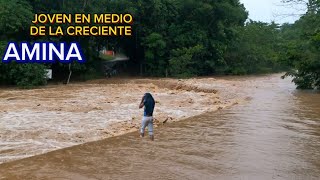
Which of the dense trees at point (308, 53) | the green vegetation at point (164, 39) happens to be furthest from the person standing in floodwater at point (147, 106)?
the green vegetation at point (164, 39)

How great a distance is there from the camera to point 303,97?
2194cm

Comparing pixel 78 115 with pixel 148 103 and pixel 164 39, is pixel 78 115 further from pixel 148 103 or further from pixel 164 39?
pixel 164 39

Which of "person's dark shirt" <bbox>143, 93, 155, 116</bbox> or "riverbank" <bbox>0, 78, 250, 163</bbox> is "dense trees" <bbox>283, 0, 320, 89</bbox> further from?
"person's dark shirt" <bbox>143, 93, 155, 116</bbox>

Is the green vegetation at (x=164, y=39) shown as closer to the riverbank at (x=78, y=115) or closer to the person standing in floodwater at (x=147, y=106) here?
the riverbank at (x=78, y=115)

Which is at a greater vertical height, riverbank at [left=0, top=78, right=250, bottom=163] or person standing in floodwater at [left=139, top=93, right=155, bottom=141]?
person standing in floodwater at [left=139, top=93, right=155, bottom=141]

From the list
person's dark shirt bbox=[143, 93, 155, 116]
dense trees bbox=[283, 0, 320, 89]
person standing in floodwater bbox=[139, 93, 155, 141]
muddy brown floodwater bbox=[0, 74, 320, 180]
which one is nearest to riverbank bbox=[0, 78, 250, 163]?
muddy brown floodwater bbox=[0, 74, 320, 180]

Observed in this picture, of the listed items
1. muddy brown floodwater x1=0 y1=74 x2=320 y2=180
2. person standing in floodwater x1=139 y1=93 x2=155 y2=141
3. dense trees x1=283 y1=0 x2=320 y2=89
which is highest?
dense trees x1=283 y1=0 x2=320 y2=89

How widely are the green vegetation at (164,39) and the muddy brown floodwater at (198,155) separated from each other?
16024 mm

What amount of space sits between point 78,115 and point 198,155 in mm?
7436

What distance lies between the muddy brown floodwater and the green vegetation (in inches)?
631

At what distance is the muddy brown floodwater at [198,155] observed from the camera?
25.4 feet

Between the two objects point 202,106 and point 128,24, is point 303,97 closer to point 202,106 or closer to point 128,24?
point 202,106

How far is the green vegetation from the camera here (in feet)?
94.6

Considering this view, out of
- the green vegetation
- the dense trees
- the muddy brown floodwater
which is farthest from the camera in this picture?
the green vegetation
